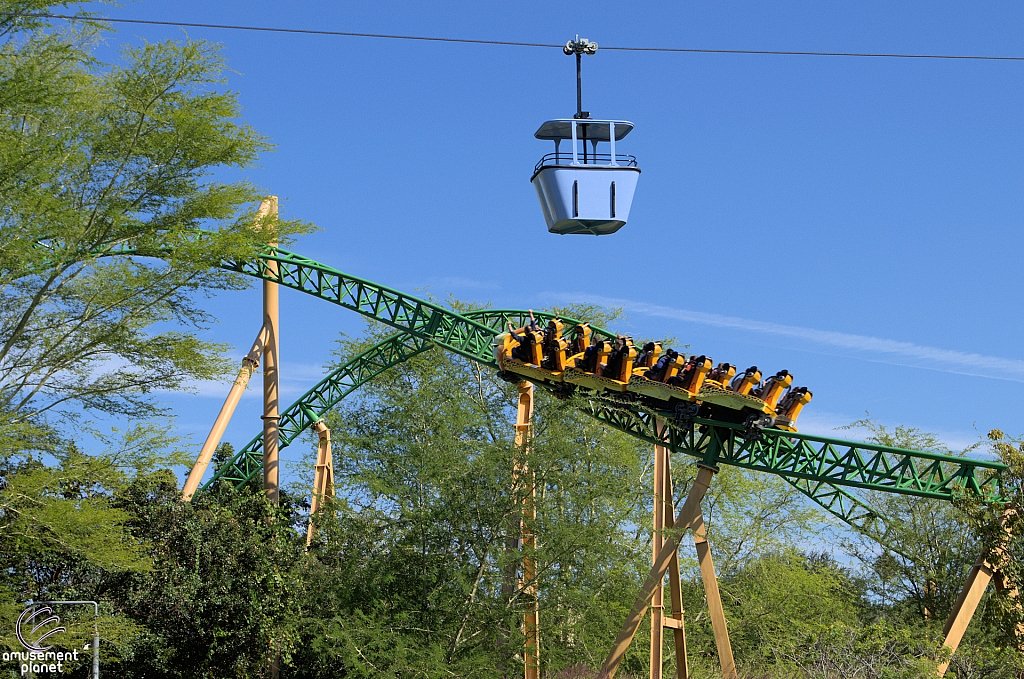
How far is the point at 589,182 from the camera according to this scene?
1181 cm

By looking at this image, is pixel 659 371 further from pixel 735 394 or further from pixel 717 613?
pixel 717 613

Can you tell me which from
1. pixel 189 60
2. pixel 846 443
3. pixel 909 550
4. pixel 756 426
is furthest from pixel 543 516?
pixel 909 550

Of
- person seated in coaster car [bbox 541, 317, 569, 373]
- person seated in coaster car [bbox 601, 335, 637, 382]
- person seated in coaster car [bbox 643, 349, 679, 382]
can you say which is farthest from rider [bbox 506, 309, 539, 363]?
person seated in coaster car [bbox 643, 349, 679, 382]

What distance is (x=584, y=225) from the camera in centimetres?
1218

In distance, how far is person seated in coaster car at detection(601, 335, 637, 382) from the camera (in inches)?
586

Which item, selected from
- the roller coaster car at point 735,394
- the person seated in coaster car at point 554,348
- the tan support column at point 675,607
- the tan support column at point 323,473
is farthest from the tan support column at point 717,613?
the tan support column at point 323,473

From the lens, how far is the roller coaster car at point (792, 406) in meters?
Result: 15.4

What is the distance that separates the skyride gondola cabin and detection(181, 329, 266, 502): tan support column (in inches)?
280

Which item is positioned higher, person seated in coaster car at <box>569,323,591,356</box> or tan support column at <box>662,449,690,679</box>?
person seated in coaster car at <box>569,323,591,356</box>

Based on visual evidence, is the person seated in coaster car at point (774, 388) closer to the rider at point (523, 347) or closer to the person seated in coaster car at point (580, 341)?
the person seated in coaster car at point (580, 341)

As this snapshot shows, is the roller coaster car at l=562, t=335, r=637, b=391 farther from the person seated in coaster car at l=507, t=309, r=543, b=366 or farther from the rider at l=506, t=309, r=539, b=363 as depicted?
the rider at l=506, t=309, r=539, b=363

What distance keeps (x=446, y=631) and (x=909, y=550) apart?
35.7 feet

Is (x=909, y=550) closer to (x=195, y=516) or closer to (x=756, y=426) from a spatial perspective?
(x=756, y=426)

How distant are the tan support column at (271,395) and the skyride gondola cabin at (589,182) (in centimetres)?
748
